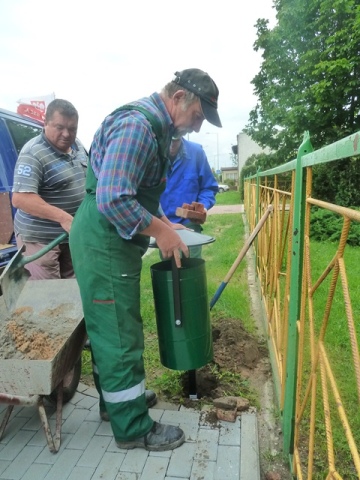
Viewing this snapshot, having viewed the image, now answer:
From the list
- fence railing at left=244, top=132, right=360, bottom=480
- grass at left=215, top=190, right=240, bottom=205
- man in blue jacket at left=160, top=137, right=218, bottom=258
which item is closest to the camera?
fence railing at left=244, top=132, right=360, bottom=480

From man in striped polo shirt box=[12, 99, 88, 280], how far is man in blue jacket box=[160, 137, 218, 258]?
831 millimetres

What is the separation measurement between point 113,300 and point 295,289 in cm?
89

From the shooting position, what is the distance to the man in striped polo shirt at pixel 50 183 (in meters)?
2.71

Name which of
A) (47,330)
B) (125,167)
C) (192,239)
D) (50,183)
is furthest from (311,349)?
(50,183)

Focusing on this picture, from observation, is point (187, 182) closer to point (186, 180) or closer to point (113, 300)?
point (186, 180)

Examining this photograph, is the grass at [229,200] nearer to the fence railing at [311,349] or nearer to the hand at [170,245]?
the fence railing at [311,349]

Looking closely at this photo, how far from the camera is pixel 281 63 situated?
16.0 meters

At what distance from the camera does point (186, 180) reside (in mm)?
3564

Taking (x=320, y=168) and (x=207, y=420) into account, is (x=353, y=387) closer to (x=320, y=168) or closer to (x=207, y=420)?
(x=207, y=420)

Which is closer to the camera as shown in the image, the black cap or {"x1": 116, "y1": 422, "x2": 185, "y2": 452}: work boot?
the black cap

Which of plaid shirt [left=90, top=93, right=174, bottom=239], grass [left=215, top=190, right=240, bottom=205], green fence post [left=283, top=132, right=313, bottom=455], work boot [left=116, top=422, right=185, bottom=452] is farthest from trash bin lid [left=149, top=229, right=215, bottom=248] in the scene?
grass [left=215, top=190, right=240, bottom=205]

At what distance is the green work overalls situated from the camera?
1882mm

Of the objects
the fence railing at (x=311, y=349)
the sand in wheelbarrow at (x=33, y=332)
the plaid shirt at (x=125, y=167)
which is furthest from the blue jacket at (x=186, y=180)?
the plaid shirt at (x=125, y=167)

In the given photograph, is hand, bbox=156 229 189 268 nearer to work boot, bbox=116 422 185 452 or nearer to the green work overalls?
the green work overalls
